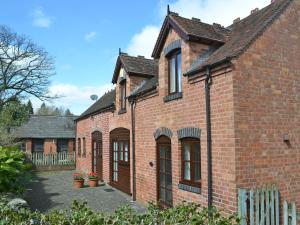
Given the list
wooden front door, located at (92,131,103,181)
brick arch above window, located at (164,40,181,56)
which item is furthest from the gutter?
wooden front door, located at (92,131,103,181)

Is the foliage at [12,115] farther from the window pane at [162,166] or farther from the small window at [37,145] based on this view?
the window pane at [162,166]

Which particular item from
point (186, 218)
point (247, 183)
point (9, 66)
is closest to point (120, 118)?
point (247, 183)

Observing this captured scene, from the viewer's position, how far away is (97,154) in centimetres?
1934

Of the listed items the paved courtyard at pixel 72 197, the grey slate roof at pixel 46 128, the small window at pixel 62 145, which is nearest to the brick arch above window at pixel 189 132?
the paved courtyard at pixel 72 197

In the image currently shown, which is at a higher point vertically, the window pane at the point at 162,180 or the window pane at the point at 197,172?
the window pane at the point at 197,172

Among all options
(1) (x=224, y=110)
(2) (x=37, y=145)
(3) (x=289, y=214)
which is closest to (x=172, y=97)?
(1) (x=224, y=110)

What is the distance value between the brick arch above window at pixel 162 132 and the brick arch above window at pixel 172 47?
8.76 ft

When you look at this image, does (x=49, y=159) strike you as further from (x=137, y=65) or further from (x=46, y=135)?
(x=137, y=65)

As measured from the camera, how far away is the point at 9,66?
34.3m

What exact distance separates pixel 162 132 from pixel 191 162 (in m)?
1.90

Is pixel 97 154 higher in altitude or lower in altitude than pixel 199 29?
lower

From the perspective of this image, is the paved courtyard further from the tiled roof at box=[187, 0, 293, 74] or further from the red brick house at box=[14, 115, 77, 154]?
the red brick house at box=[14, 115, 77, 154]

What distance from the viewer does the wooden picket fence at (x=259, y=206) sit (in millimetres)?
7050

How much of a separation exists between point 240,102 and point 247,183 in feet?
6.54
